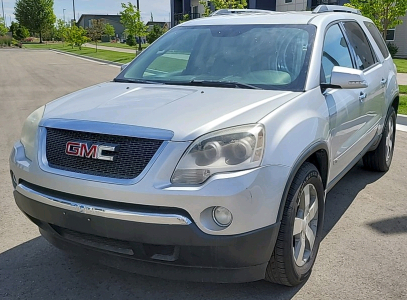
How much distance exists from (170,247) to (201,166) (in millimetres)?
488

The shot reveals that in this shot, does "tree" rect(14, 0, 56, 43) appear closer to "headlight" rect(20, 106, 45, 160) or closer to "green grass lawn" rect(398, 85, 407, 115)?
"green grass lawn" rect(398, 85, 407, 115)

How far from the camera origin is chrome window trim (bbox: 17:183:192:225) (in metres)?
2.48

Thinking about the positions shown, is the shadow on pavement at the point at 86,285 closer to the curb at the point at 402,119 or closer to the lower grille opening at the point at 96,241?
the lower grille opening at the point at 96,241

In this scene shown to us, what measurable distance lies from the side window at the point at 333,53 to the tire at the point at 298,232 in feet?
3.01

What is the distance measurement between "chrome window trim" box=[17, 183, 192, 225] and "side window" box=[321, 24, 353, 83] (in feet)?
5.85

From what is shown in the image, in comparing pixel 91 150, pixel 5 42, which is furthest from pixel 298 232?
pixel 5 42

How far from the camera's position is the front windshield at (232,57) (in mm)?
3578

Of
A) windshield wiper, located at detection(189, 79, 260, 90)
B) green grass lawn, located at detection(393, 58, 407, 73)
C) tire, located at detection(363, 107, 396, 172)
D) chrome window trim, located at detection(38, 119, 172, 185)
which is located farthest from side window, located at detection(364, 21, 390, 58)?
green grass lawn, located at detection(393, 58, 407, 73)

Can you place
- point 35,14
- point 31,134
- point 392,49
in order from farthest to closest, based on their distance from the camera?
point 35,14 < point 392,49 < point 31,134

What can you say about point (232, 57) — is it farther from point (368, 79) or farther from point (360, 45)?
point (360, 45)

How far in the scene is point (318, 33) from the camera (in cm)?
378

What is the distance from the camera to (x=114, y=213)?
100 inches

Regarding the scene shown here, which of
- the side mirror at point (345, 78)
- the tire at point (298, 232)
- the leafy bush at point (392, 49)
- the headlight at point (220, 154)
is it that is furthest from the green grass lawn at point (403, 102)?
the leafy bush at point (392, 49)

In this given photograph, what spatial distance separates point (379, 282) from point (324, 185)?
0.78 m
